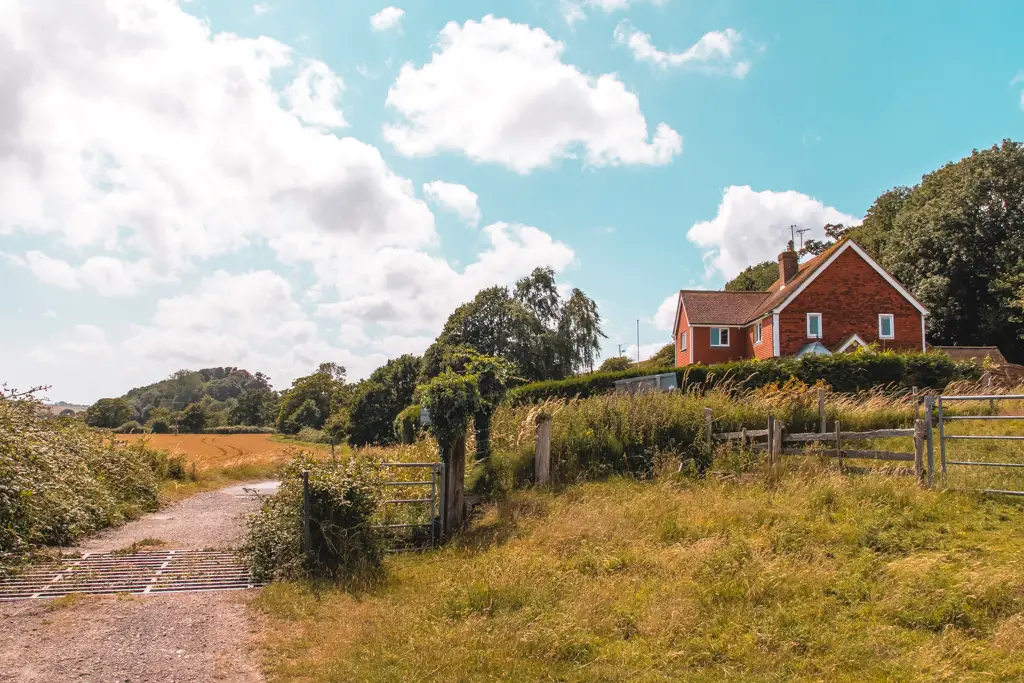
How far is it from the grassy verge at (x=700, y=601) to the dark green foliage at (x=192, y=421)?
69051 mm

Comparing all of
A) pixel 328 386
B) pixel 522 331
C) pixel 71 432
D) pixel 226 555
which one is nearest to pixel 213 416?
pixel 328 386

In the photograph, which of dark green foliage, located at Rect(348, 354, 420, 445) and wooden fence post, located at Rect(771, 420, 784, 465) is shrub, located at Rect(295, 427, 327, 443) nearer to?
dark green foliage, located at Rect(348, 354, 420, 445)

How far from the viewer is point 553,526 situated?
10.0 metres

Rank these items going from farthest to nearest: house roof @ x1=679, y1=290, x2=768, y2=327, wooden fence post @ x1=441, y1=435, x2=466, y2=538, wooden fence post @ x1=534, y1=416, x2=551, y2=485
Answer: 1. house roof @ x1=679, y1=290, x2=768, y2=327
2. wooden fence post @ x1=534, y1=416, x2=551, y2=485
3. wooden fence post @ x1=441, y1=435, x2=466, y2=538

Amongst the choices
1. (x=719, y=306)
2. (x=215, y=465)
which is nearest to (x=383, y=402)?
(x=719, y=306)

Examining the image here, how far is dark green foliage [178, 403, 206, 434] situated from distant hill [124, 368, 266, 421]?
72.6m

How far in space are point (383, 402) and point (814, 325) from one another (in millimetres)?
34014

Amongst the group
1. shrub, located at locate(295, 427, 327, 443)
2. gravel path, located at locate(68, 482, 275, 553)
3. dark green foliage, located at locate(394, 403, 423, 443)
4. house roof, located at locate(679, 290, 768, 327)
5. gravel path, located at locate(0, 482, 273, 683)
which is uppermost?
house roof, located at locate(679, 290, 768, 327)

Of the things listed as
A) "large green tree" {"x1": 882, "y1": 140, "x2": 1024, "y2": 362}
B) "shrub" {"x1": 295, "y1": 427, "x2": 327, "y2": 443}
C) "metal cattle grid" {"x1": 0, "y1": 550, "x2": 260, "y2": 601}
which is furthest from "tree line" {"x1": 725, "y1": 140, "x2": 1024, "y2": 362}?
"shrub" {"x1": 295, "y1": 427, "x2": 327, "y2": 443}

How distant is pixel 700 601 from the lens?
6.89 m

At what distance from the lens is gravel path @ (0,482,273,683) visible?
236 inches

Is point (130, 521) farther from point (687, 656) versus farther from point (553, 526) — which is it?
point (687, 656)

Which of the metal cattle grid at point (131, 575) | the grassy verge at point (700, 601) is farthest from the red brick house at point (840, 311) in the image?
the metal cattle grid at point (131, 575)

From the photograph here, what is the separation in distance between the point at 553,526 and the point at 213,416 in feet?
275
